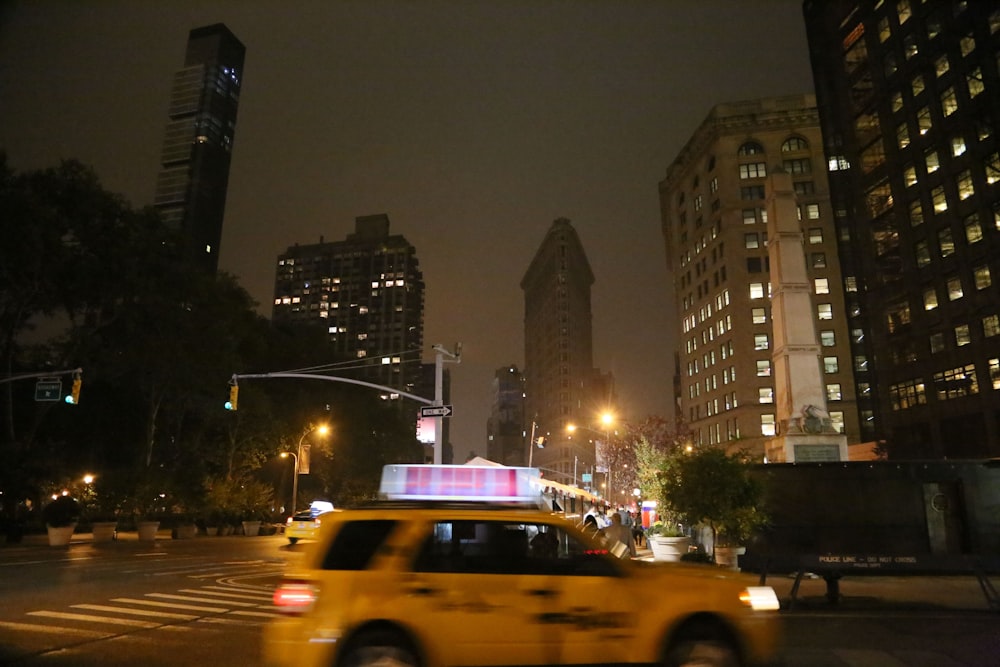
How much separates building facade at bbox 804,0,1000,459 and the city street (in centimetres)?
4556

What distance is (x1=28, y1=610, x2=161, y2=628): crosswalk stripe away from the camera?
10.4m

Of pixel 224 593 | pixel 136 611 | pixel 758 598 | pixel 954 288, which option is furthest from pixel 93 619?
pixel 954 288

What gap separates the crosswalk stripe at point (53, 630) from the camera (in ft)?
31.3

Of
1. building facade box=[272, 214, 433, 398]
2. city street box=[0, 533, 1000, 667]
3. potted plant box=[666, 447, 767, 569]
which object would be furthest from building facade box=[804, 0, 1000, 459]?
building facade box=[272, 214, 433, 398]

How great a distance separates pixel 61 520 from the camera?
2944 centimetres

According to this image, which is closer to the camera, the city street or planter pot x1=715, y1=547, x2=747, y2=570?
the city street

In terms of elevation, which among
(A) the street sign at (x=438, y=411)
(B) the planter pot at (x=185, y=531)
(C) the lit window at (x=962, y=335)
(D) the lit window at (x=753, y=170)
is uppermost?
(D) the lit window at (x=753, y=170)

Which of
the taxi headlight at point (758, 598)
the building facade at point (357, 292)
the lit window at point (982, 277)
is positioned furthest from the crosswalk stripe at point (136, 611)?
the building facade at point (357, 292)

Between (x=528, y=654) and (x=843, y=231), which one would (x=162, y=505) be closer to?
(x=528, y=654)

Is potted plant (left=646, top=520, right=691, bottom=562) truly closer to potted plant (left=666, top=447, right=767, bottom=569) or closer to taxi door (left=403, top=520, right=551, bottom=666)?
potted plant (left=666, top=447, right=767, bottom=569)

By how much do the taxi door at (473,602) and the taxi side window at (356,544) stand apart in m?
0.39

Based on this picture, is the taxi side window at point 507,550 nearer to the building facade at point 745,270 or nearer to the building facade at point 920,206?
the building facade at point 920,206

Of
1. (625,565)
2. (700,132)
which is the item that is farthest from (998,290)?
(625,565)

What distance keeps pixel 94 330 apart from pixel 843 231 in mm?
73160
